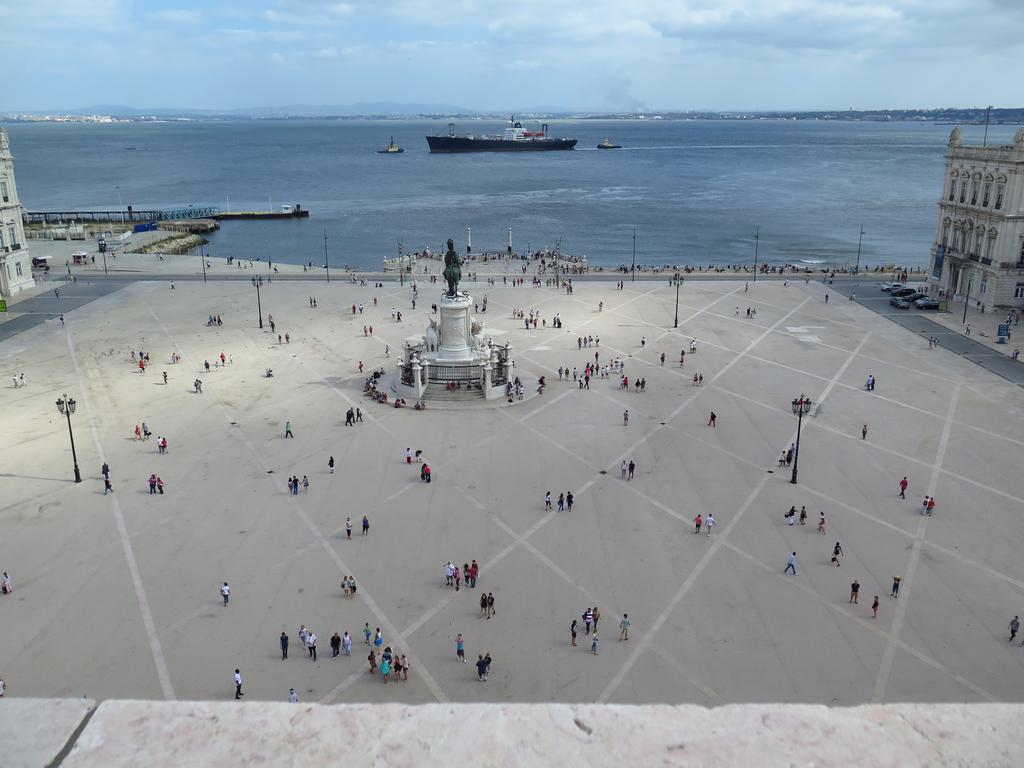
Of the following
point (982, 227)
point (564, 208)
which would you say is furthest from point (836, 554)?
point (564, 208)

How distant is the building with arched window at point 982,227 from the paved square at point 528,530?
43.4 ft

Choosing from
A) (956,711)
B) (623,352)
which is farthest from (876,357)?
(956,711)

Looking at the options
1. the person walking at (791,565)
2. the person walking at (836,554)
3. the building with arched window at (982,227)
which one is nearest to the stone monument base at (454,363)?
the person walking at (791,565)

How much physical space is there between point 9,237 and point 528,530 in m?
56.0

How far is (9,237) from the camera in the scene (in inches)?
2488

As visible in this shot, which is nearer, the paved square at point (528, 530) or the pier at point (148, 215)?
the paved square at point (528, 530)

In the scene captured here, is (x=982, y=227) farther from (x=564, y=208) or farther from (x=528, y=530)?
(x=564, y=208)

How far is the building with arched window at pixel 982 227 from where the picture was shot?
54.9 meters

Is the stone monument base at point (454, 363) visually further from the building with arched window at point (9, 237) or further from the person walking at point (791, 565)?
the building with arched window at point (9, 237)

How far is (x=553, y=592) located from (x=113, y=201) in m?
144

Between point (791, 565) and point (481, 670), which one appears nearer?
point (481, 670)

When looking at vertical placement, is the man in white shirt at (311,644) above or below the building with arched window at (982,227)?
below

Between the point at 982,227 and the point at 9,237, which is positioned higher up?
the point at 982,227

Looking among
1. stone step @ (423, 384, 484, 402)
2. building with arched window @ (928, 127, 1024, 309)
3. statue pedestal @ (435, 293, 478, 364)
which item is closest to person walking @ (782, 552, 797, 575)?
stone step @ (423, 384, 484, 402)
